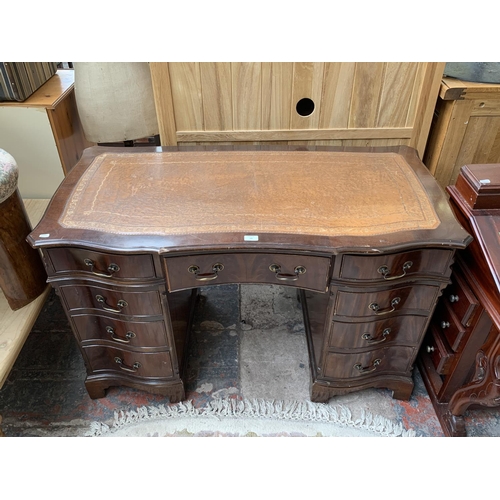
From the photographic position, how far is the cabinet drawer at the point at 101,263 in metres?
1.23

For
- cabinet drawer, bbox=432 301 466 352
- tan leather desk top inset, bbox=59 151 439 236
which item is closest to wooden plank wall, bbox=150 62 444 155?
tan leather desk top inset, bbox=59 151 439 236

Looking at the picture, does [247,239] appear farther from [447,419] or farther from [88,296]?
[447,419]

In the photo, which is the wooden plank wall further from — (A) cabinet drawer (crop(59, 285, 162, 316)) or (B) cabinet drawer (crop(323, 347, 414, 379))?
(B) cabinet drawer (crop(323, 347, 414, 379))

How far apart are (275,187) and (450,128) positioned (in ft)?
2.56

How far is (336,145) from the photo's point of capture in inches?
69.2

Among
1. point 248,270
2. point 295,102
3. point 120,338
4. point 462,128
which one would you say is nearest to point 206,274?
point 248,270

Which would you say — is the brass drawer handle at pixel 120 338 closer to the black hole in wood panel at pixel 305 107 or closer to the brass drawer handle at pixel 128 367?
the brass drawer handle at pixel 128 367

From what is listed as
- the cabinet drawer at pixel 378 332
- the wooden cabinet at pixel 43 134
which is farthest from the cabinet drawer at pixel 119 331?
the wooden cabinet at pixel 43 134

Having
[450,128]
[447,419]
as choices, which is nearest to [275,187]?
[450,128]

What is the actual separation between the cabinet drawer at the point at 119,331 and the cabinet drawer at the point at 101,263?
20 cm

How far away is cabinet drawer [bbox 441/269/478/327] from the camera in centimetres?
136

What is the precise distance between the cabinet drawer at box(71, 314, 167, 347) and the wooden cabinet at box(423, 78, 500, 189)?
128 cm

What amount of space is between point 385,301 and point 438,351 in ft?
1.29

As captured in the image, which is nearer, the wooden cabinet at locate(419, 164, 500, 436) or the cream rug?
the wooden cabinet at locate(419, 164, 500, 436)
